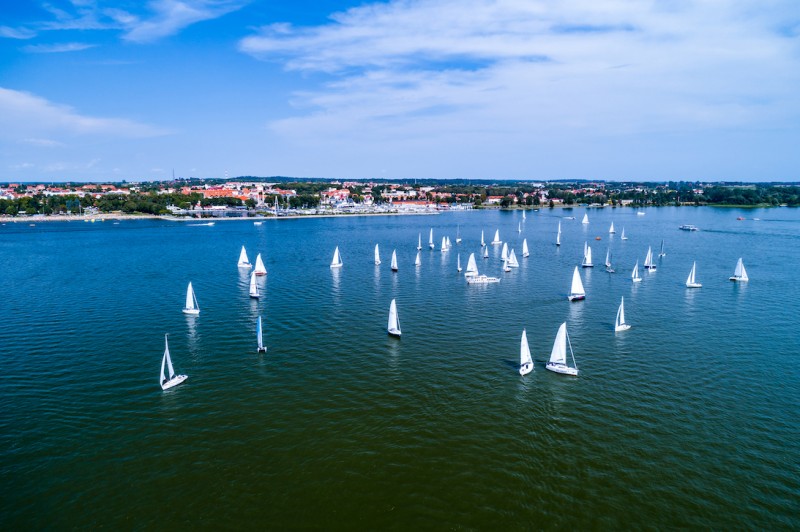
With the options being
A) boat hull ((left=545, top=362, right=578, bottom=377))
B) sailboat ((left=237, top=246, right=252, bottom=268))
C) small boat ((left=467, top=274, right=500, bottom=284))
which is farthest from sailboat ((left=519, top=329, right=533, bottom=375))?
sailboat ((left=237, top=246, right=252, bottom=268))

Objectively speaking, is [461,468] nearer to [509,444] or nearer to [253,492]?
[509,444]

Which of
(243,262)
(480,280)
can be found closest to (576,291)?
(480,280)

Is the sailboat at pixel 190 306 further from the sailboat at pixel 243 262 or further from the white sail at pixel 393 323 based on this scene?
the sailboat at pixel 243 262

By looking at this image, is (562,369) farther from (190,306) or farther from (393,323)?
(190,306)

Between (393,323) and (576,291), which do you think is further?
(576,291)

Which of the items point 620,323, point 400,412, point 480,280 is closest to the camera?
point 400,412

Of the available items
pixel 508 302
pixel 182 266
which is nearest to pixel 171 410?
pixel 508 302

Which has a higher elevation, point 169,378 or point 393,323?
point 393,323
